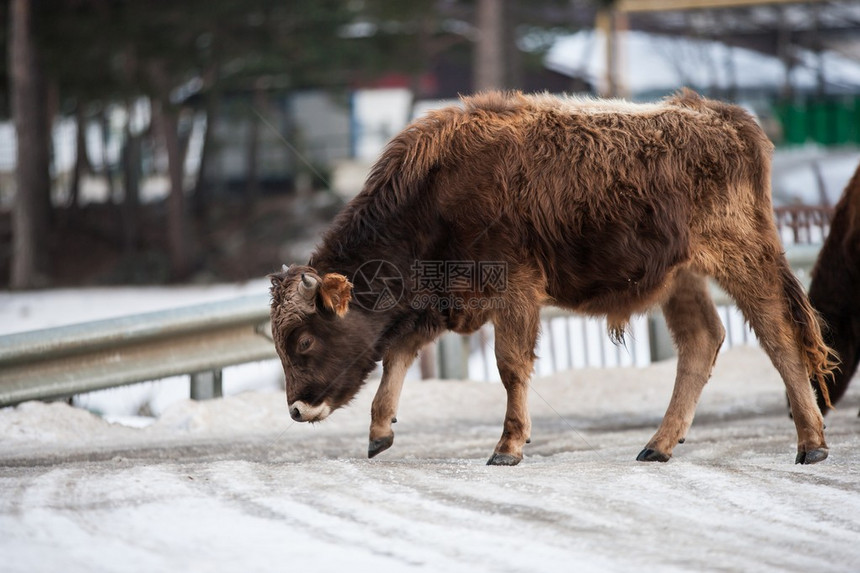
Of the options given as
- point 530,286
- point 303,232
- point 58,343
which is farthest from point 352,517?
point 303,232

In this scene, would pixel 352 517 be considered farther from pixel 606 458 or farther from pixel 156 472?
pixel 606 458

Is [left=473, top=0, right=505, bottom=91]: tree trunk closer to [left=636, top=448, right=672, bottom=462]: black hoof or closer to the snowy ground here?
the snowy ground

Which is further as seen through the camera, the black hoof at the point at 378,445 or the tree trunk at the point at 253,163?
the tree trunk at the point at 253,163

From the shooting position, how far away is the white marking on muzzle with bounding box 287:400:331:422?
652cm

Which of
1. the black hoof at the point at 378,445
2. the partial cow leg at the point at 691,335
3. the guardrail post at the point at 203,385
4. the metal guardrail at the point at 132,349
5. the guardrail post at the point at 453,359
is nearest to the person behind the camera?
the black hoof at the point at 378,445

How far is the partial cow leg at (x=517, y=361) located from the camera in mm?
6434

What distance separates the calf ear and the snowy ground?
90 centimetres

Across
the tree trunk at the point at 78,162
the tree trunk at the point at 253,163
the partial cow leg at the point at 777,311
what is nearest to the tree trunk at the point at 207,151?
the tree trunk at the point at 253,163

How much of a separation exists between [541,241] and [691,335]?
145 centimetres

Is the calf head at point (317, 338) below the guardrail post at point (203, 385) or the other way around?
the other way around

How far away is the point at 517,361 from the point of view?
6512mm

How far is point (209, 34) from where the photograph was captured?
25.0 metres

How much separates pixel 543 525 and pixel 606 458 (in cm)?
215

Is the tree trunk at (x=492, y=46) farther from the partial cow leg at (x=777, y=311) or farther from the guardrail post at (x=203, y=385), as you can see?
the partial cow leg at (x=777, y=311)
